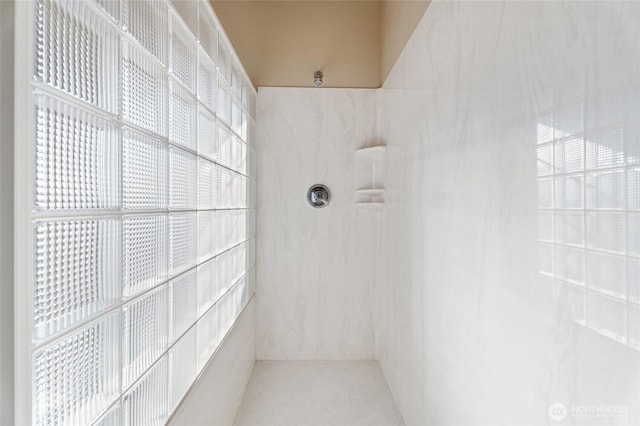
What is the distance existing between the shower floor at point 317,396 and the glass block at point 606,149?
1.94m

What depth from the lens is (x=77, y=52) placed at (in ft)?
2.31

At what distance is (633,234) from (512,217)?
380mm

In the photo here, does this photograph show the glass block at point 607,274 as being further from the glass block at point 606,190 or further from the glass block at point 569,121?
the glass block at point 569,121

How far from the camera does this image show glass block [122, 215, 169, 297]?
89cm

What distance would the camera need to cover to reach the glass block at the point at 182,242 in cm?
117

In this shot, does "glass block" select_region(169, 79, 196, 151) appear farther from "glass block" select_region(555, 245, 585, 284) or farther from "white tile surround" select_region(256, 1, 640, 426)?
"glass block" select_region(555, 245, 585, 284)

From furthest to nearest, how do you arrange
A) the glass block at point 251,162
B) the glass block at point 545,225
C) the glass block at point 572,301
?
1. the glass block at point 251,162
2. the glass block at point 545,225
3. the glass block at point 572,301

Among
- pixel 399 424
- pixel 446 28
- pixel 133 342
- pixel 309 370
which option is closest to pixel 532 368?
pixel 133 342

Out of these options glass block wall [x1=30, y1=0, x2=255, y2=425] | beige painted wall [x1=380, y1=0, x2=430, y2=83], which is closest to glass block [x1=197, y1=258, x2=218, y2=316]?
glass block wall [x1=30, y1=0, x2=255, y2=425]

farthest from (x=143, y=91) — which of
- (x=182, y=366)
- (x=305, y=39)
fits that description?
(x=305, y=39)

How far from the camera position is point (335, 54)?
10.1ft

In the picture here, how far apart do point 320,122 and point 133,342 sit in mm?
2424

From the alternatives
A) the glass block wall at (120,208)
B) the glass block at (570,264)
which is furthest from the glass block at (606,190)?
the glass block wall at (120,208)

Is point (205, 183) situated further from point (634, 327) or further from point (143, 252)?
point (634, 327)
